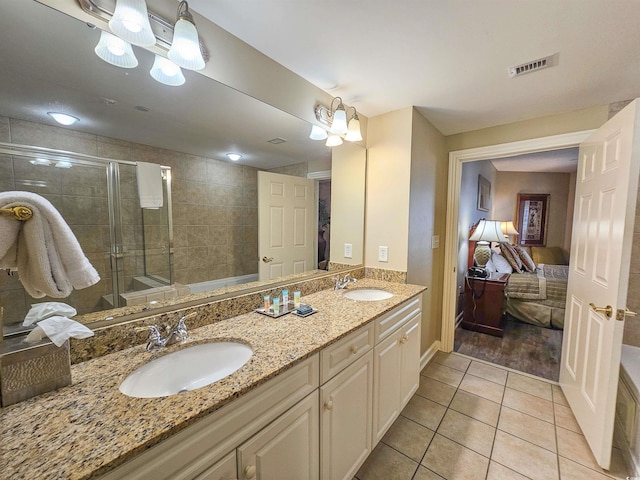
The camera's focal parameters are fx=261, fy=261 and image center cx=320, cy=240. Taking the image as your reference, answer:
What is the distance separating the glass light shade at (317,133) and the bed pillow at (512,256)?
11.1 feet

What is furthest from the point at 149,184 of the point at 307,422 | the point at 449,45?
the point at 449,45

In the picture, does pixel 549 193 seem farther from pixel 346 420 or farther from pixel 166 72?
pixel 166 72

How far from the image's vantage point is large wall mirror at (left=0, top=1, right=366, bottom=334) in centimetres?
83

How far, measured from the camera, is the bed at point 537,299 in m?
3.14

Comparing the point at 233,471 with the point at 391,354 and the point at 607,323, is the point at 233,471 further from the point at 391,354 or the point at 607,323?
the point at 607,323

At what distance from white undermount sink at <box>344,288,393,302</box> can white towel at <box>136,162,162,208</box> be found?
1.31m

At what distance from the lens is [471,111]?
6.88 ft

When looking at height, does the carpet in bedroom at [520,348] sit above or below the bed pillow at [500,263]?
below

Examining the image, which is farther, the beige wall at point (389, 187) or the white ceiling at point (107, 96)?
the beige wall at point (389, 187)

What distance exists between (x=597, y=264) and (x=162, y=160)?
8.13 ft

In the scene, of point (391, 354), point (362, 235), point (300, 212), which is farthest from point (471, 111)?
point (391, 354)

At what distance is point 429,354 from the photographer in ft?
8.50

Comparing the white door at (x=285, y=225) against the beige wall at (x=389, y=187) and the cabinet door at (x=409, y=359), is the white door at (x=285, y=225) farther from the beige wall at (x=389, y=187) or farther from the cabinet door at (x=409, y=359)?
the cabinet door at (x=409, y=359)

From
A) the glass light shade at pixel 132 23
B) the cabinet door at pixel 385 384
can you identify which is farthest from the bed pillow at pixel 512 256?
the glass light shade at pixel 132 23
